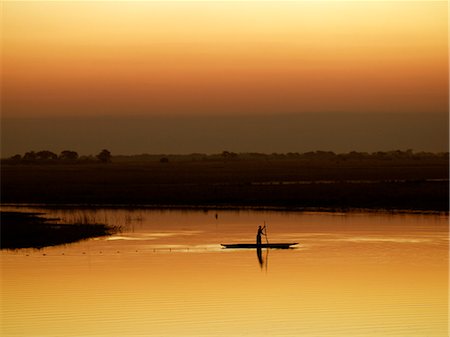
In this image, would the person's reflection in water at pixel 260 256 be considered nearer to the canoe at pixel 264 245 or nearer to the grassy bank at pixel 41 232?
the canoe at pixel 264 245

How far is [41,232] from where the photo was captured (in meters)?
39.4

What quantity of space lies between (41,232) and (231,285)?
15.1 metres

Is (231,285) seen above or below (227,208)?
below

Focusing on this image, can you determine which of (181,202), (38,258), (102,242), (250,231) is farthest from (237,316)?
(181,202)

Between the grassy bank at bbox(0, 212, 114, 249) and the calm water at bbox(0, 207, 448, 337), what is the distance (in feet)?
3.52

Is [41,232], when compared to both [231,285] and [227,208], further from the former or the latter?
[227,208]

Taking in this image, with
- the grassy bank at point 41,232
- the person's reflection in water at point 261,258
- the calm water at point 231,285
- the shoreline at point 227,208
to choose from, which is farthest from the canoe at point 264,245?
the shoreline at point 227,208

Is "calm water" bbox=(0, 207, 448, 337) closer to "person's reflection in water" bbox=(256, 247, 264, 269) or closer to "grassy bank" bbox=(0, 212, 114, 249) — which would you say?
"person's reflection in water" bbox=(256, 247, 264, 269)

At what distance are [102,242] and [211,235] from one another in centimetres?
484

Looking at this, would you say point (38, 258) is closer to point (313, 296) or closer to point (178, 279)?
point (178, 279)

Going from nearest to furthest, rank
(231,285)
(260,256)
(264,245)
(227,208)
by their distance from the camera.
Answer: (231,285) → (260,256) → (264,245) → (227,208)

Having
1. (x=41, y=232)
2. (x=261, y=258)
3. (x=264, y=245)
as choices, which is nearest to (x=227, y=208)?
(x=41, y=232)

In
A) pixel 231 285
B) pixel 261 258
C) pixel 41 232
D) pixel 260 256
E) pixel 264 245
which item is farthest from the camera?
pixel 41 232

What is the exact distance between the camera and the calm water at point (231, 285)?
21078 millimetres
